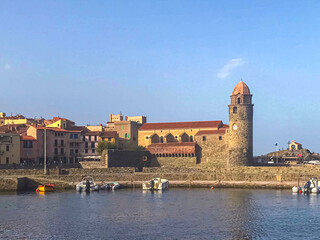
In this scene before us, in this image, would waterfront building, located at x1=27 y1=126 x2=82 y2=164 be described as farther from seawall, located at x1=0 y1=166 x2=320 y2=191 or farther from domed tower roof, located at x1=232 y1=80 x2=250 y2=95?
domed tower roof, located at x1=232 y1=80 x2=250 y2=95

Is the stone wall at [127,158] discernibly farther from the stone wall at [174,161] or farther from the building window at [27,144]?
the building window at [27,144]

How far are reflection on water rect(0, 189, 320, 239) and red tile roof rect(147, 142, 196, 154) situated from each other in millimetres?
22378

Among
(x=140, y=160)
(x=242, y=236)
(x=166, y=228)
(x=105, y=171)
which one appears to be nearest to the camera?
(x=242, y=236)

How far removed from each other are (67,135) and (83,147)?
210 inches

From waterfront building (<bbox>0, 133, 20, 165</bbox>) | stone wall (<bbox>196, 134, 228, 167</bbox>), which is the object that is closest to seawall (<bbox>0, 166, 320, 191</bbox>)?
stone wall (<bbox>196, 134, 228, 167</bbox>)

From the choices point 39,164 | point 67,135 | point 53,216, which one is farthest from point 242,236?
point 67,135

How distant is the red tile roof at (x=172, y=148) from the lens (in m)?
81.2

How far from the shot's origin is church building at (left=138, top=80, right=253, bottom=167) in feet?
251

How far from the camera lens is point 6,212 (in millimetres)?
43469

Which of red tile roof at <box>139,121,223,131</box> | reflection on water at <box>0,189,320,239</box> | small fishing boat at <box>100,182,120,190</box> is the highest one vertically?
red tile roof at <box>139,121,223,131</box>

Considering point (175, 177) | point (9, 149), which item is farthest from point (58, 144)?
point (175, 177)

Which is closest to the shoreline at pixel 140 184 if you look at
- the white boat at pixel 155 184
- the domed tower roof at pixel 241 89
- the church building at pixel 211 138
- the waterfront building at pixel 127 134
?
the white boat at pixel 155 184

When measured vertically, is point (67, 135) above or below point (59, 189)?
above

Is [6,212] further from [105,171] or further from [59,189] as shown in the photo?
[105,171]
